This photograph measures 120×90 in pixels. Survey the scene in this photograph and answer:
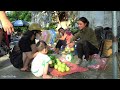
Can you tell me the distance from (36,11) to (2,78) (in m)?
0.89

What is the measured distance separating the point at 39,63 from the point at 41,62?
0.11ft

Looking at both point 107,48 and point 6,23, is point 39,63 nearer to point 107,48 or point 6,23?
point 6,23

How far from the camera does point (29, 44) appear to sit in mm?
5059

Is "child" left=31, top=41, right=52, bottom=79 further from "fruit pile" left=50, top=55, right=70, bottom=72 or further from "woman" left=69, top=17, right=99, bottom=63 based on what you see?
"woman" left=69, top=17, right=99, bottom=63

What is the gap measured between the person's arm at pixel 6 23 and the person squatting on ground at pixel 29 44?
Result: 0.80 feet

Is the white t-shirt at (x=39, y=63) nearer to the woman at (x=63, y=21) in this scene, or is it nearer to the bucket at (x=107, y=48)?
the woman at (x=63, y=21)

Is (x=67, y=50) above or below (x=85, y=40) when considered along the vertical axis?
below

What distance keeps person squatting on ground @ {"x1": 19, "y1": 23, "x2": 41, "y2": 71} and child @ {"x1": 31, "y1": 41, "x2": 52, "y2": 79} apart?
6cm

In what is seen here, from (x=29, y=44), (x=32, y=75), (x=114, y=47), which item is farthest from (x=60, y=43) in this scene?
(x=114, y=47)

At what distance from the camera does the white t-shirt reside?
4.99 m

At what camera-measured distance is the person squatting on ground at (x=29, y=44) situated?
498cm
